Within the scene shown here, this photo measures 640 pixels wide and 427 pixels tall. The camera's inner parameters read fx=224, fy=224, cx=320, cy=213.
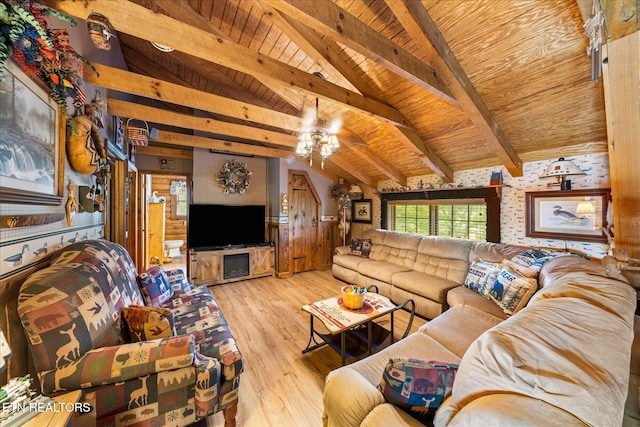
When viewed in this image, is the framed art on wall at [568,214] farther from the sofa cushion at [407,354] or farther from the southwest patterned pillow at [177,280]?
the southwest patterned pillow at [177,280]

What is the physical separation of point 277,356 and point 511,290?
8.14 feet

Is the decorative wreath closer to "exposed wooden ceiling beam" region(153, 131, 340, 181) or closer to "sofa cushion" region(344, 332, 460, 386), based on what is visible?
"exposed wooden ceiling beam" region(153, 131, 340, 181)

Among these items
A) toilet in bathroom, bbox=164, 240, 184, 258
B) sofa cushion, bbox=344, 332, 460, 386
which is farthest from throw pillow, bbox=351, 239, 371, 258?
toilet in bathroom, bbox=164, 240, 184, 258

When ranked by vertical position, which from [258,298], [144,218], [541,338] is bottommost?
[258,298]

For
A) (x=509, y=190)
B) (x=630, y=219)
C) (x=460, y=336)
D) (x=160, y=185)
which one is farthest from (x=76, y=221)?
(x=160, y=185)

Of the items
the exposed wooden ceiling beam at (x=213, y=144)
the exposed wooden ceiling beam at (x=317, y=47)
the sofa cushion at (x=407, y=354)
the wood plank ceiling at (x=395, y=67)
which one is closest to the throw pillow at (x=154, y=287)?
the wood plank ceiling at (x=395, y=67)

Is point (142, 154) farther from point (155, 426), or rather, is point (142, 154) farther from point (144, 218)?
point (155, 426)

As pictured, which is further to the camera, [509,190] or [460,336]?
[509,190]

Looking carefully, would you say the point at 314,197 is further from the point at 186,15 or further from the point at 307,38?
the point at 186,15

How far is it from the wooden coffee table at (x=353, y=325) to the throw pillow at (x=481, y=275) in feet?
3.48

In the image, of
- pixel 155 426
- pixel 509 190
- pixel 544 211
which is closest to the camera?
pixel 155 426

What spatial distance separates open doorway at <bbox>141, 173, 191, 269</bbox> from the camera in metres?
5.79

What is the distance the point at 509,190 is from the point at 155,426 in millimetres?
4436

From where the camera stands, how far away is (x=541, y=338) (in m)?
0.76
